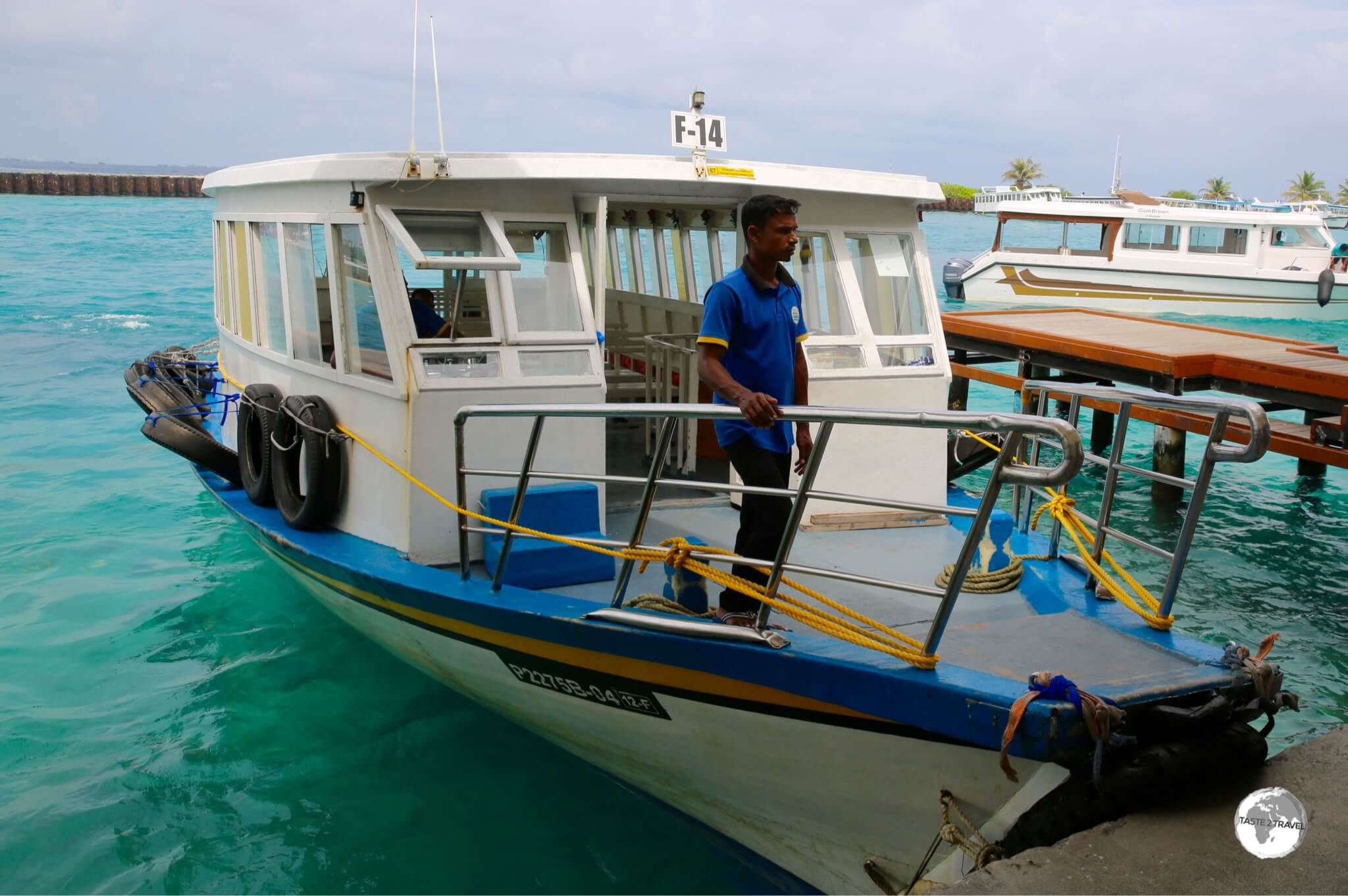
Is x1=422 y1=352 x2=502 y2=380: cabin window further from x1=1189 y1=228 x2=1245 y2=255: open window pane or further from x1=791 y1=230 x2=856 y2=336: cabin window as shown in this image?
x1=1189 y1=228 x2=1245 y2=255: open window pane

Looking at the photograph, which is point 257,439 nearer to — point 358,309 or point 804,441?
point 358,309

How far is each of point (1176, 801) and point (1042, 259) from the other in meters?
27.1

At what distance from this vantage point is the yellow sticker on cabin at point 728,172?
5328 mm

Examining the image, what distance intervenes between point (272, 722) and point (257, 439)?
179 centimetres

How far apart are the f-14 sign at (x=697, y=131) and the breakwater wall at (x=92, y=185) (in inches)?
2819

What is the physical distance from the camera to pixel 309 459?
223 inches

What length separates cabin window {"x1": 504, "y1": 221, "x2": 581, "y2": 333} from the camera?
5.34 metres

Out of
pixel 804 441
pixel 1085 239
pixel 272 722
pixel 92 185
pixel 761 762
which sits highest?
pixel 92 185

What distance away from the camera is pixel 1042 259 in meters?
28.1

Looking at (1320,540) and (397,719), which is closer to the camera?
(397,719)

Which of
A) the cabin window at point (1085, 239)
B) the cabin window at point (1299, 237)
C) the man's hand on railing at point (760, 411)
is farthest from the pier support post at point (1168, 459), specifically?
the cabin window at point (1299, 237)

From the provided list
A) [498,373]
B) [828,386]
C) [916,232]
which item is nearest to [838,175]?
[916,232]

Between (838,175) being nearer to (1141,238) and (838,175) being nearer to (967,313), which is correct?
(967,313)

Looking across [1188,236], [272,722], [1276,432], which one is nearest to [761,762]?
[272,722]
